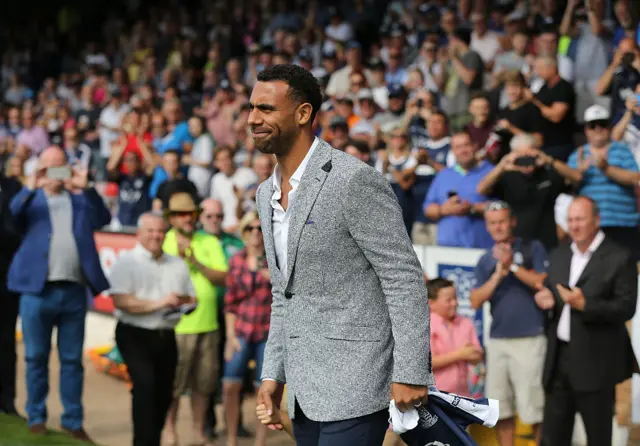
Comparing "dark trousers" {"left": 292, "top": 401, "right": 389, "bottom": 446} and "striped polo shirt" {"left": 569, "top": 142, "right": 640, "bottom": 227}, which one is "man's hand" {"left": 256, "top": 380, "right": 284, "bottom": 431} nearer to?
"dark trousers" {"left": 292, "top": 401, "right": 389, "bottom": 446}

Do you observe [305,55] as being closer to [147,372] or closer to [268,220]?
[147,372]

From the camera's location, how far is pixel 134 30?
22.7 metres

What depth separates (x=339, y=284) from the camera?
3.72 m

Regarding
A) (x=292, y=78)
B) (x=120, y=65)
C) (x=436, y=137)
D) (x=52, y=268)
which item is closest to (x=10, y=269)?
(x=52, y=268)

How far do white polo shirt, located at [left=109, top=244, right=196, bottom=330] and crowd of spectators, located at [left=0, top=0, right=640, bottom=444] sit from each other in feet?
3.88

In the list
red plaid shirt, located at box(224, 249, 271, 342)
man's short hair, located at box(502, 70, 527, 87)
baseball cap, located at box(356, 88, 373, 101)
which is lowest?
red plaid shirt, located at box(224, 249, 271, 342)

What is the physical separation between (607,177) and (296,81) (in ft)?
19.0

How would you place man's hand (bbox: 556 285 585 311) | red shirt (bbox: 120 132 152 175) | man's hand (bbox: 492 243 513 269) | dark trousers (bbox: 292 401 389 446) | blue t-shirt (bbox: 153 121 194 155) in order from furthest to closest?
blue t-shirt (bbox: 153 121 194 155) → red shirt (bbox: 120 132 152 175) → man's hand (bbox: 492 243 513 269) → man's hand (bbox: 556 285 585 311) → dark trousers (bbox: 292 401 389 446)

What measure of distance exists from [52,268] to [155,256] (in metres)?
1.26

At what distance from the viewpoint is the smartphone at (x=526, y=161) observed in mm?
8914

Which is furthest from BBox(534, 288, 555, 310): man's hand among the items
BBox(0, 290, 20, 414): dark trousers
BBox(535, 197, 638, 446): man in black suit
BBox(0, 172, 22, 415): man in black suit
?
BBox(0, 290, 20, 414): dark trousers

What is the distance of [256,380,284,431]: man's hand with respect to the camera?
12.9 ft

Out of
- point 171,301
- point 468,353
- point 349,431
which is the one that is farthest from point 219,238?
point 349,431

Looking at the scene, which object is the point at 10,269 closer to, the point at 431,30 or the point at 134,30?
the point at 431,30
